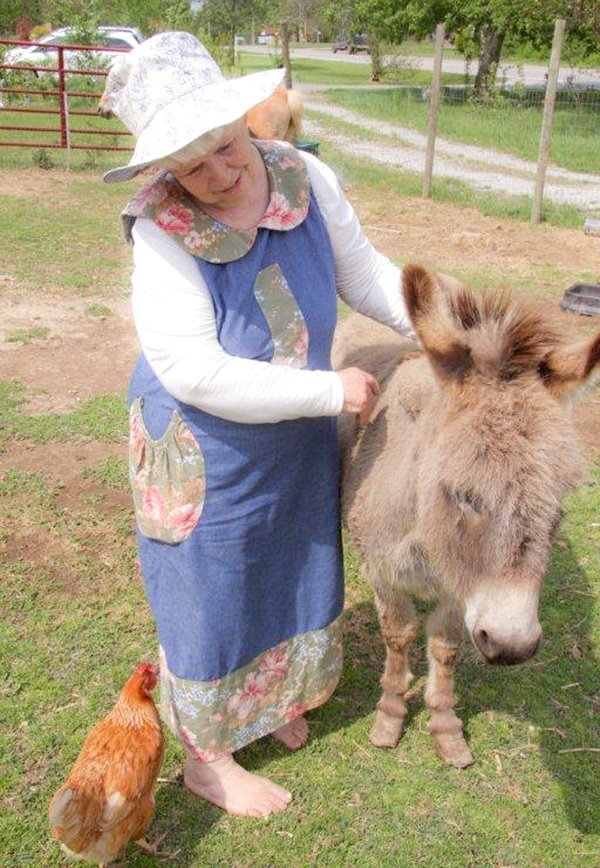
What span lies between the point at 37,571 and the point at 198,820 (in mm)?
1588

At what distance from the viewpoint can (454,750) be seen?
9.71 feet

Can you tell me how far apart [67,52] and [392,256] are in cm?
1368

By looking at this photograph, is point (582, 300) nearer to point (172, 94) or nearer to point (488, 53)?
point (172, 94)

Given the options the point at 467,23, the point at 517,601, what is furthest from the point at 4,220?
the point at 467,23

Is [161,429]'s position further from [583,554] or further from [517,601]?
[583,554]

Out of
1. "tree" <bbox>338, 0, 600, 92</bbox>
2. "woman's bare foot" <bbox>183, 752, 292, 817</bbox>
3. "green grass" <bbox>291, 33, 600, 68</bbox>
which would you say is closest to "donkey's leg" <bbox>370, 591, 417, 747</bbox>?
"woman's bare foot" <bbox>183, 752, 292, 817</bbox>

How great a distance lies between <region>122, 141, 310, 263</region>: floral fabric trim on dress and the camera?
214 cm

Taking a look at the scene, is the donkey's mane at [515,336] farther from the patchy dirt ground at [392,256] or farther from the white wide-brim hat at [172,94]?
the white wide-brim hat at [172,94]

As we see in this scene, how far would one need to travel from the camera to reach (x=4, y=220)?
10172 millimetres

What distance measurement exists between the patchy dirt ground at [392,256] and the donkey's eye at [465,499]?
0.78 meters

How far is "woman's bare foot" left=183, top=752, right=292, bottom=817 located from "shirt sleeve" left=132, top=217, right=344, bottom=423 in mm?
1337

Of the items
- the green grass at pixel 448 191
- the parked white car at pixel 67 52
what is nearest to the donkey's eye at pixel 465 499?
the green grass at pixel 448 191

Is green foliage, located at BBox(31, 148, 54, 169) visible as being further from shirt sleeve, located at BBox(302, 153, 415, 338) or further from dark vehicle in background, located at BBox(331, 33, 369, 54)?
dark vehicle in background, located at BBox(331, 33, 369, 54)

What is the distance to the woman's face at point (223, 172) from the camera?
208 cm
